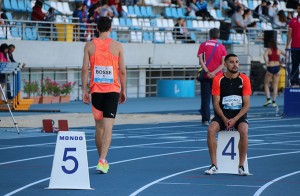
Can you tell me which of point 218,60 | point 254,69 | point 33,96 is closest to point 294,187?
point 218,60

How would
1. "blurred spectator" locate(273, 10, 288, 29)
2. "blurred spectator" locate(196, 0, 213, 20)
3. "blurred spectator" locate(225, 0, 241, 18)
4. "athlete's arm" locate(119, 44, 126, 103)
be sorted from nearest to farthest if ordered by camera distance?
"athlete's arm" locate(119, 44, 126, 103) → "blurred spectator" locate(196, 0, 213, 20) → "blurred spectator" locate(225, 0, 241, 18) → "blurred spectator" locate(273, 10, 288, 29)

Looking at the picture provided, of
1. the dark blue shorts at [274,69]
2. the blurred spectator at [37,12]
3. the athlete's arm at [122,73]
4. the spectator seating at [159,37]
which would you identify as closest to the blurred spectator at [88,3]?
the spectator seating at [159,37]

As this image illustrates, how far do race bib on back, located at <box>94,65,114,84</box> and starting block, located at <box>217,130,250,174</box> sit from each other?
1.49 metres

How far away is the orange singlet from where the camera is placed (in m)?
12.9

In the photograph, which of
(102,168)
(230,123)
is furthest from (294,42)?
(102,168)

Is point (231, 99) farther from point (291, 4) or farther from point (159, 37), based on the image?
point (291, 4)

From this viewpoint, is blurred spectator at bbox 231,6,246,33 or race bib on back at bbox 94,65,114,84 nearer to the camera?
race bib on back at bbox 94,65,114,84

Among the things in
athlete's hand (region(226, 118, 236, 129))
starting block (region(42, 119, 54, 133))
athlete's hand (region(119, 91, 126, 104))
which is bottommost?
starting block (region(42, 119, 54, 133))

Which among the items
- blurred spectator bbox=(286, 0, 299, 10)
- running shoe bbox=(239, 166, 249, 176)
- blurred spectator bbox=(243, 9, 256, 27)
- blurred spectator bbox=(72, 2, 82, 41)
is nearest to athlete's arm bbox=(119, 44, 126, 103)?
running shoe bbox=(239, 166, 249, 176)

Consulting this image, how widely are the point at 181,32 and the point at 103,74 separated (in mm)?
26296

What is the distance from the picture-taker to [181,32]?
3906 cm

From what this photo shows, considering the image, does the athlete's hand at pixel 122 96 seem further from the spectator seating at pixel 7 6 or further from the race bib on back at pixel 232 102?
the spectator seating at pixel 7 6

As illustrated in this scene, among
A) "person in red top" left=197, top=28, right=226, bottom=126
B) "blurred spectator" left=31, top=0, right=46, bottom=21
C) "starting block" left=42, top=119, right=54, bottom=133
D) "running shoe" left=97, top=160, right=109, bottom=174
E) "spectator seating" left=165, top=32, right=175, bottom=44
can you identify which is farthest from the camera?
"spectator seating" left=165, top=32, right=175, bottom=44

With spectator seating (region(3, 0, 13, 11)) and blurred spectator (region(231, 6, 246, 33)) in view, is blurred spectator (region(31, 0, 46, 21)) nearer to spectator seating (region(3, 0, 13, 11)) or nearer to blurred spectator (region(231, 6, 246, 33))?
spectator seating (region(3, 0, 13, 11))
